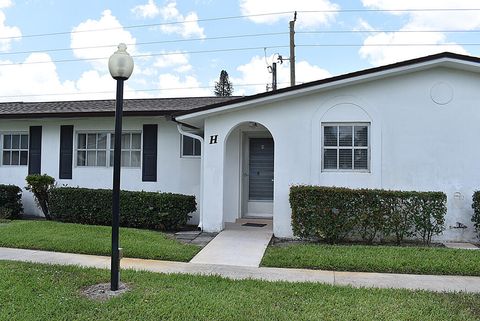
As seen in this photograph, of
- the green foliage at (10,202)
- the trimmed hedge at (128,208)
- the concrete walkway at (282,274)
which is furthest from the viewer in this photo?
the green foliage at (10,202)

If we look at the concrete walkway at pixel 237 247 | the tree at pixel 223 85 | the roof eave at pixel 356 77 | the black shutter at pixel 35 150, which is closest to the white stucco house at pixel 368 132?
the roof eave at pixel 356 77

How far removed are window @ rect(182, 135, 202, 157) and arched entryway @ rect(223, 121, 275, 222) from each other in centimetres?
109

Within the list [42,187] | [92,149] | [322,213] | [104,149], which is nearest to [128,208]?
[104,149]

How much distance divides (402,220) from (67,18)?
14562mm

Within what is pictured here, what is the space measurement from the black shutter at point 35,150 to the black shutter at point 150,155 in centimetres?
338

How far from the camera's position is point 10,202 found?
1116 centimetres

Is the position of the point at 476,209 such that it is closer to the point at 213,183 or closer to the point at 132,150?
the point at 213,183

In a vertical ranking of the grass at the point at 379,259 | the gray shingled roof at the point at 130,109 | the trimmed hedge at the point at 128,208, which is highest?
the gray shingled roof at the point at 130,109

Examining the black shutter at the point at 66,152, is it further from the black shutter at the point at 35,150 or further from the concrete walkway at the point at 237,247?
the concrete walkway at the point at 237,247

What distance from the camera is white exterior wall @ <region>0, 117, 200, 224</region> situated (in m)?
11.1

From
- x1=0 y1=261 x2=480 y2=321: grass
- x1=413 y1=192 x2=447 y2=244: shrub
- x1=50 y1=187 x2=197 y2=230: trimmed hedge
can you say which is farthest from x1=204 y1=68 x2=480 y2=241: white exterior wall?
x1=0 y1=261 x2=480 y2=321: grass

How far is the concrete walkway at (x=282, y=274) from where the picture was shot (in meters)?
5.41

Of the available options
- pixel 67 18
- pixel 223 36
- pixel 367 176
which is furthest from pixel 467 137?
pixel 223 36

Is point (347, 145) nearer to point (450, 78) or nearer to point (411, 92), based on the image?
point (411, 92)
